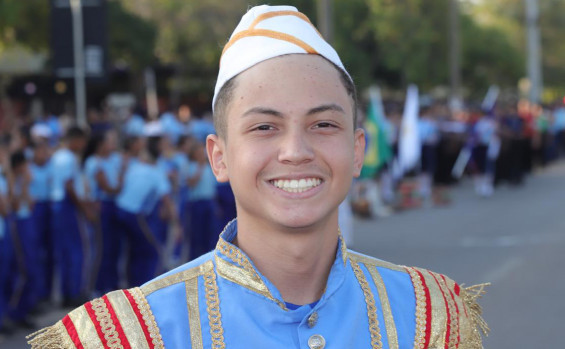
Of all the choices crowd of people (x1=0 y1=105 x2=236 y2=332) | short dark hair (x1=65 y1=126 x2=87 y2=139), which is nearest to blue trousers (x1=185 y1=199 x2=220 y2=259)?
crowd of people (x1=0 y1=105 x2=236 y2=332)

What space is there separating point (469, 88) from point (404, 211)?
104ft

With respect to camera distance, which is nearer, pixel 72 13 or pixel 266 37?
pixel 266 37

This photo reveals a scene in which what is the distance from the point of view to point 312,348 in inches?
86.8

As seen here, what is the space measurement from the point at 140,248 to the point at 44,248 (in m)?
1.00

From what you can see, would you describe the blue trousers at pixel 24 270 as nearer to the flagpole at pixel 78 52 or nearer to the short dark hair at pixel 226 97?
the flagpole at pixel 78 52

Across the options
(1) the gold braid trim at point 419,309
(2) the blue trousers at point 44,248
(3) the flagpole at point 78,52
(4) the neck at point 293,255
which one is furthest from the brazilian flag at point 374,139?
(4) the neck at point 293,255

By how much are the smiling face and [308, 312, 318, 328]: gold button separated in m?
0.21

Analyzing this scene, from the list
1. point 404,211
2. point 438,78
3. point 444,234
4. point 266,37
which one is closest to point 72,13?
point 444,234

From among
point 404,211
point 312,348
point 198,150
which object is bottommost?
point 404,211

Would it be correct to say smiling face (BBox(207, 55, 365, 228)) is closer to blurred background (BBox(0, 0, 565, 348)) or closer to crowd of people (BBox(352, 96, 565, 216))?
blurred background (BBox(0, 0, 565, 348))

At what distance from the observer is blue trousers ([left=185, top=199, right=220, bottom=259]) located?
11.4 m

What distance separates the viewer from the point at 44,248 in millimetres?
9797

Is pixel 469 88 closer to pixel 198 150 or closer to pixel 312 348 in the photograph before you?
pixel 198 150

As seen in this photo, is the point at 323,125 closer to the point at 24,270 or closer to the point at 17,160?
the point at 17,160
